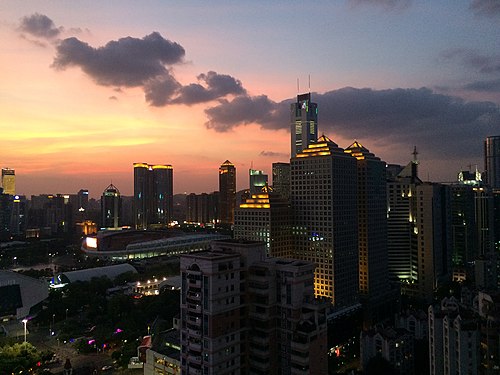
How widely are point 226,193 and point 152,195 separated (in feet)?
98.8

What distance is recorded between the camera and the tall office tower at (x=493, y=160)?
136250 millimetres

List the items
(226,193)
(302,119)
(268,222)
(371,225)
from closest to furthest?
(268,222) → (371,225) → (302,119) → (226,193)

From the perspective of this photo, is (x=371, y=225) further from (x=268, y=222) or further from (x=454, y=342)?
(x=454, y=342)

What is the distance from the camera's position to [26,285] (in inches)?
2110

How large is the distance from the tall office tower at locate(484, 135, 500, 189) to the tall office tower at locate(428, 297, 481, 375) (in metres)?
123

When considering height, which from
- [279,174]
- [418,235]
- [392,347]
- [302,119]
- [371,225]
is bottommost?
[392,347]

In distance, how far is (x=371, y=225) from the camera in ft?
178

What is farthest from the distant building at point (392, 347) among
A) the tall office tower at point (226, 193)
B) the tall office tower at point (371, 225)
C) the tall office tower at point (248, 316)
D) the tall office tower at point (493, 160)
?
the tall office tower at point (226, 193)

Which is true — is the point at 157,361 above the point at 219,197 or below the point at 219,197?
below

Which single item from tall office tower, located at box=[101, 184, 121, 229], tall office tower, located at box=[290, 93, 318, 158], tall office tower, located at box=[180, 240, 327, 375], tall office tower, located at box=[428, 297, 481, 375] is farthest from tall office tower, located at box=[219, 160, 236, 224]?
tall office tower, located at box=[180, 240, 327, 375]

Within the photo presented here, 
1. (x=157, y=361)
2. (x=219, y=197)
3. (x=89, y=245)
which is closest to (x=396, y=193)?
(x=157, y=361)

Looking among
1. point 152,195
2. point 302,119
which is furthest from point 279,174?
point 152,195

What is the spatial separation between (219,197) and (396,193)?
107741 mm

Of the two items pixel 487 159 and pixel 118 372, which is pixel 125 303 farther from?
pixel 487 159
